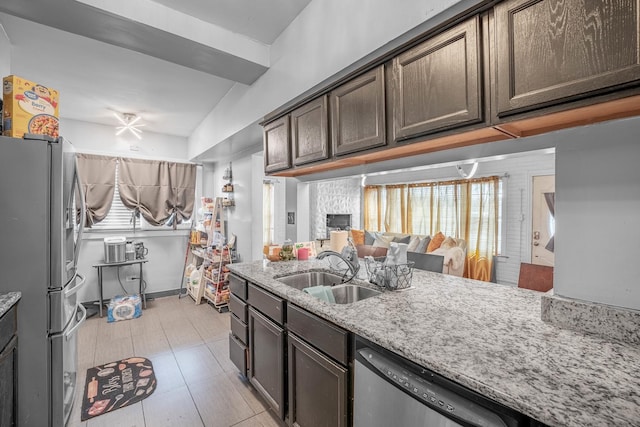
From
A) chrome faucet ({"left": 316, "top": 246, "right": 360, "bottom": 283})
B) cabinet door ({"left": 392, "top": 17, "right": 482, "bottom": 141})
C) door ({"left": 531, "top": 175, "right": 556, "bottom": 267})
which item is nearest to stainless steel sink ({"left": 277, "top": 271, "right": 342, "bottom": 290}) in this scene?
chrome faucet ({"left": 316, "top": 246, "right": 360, "bottom": 283})

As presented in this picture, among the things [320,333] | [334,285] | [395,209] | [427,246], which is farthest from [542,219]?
[320,333]

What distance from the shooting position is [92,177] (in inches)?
162

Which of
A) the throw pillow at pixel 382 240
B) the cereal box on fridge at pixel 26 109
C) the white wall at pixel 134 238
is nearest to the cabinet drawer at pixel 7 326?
the cereal box on fridge at pixel 26 109

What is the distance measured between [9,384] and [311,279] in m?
1.79

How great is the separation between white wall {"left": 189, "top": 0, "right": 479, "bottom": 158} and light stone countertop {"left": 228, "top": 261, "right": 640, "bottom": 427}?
1405 millimetres

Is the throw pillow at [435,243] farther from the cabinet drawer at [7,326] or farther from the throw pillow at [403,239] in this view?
the cabinet drawer at [7,326]

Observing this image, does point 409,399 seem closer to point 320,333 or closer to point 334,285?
point 320,333

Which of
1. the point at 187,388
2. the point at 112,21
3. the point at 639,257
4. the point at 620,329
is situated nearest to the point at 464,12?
the point at 639,257

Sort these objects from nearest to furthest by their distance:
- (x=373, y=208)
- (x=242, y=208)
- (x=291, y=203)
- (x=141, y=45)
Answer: (x=141, y=45)
(x=291, y=203)
(x=242, y=208)
(x=373, y=208)

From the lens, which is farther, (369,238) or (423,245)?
(369,238)

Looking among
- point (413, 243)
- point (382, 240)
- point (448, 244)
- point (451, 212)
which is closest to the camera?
point (448, 244)

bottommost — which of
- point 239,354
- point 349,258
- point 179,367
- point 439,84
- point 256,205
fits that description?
point 179,367

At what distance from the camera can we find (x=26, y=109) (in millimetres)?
1769

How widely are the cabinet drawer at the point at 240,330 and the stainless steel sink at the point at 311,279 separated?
19.8 inches
